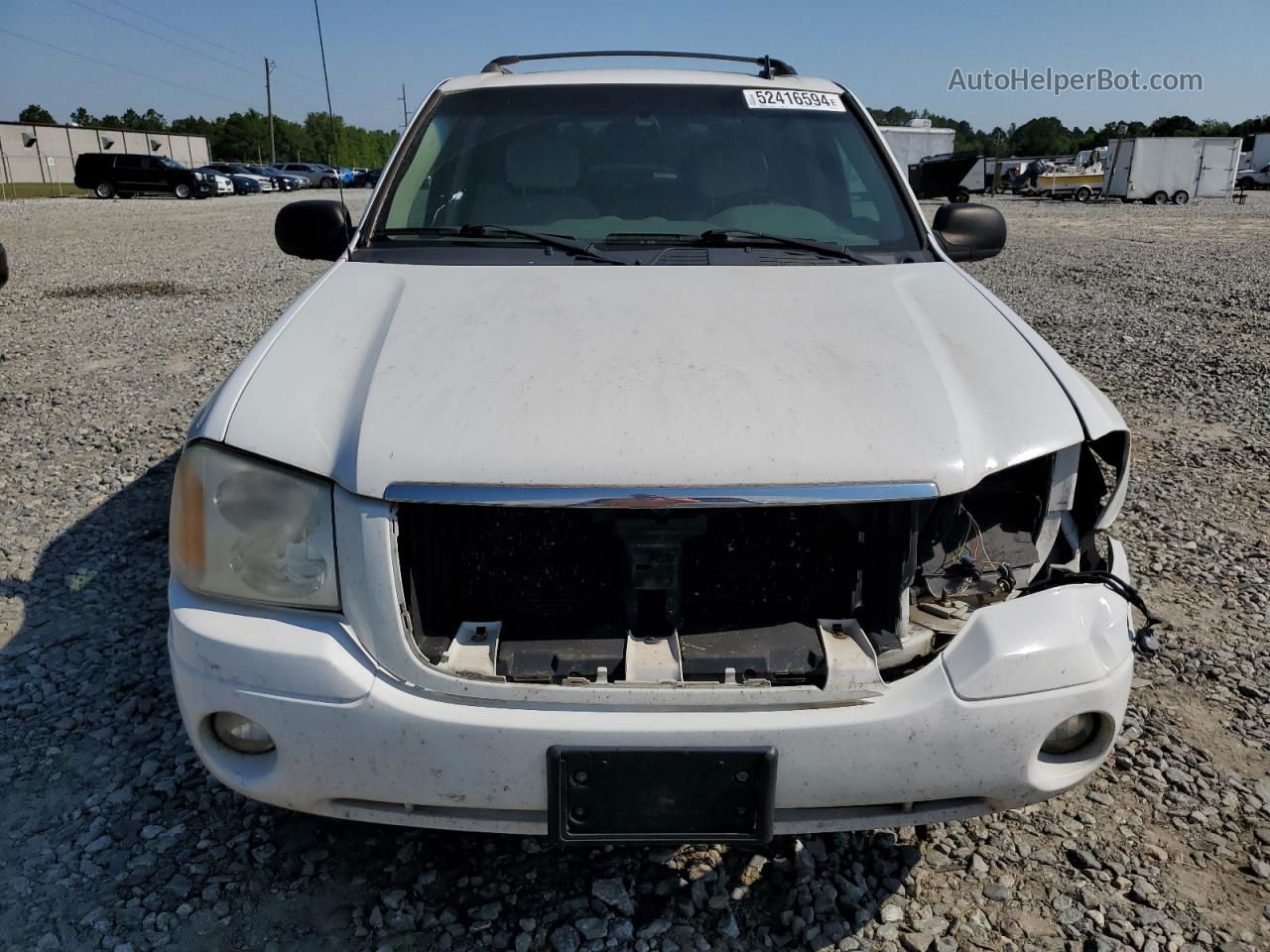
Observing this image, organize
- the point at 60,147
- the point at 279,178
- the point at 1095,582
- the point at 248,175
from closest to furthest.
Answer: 1. the point at 1095,582
2. the point at 248,175
3. the point at 279,178
4. the point at 60,147

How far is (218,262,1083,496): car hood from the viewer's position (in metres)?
1.81

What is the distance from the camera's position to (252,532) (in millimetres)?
1893

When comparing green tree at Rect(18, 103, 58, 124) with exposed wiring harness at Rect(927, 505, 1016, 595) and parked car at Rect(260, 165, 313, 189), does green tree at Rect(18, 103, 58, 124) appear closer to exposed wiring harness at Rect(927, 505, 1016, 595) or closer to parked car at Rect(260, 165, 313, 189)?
parked car at Rect(260, 165, 313, 189)

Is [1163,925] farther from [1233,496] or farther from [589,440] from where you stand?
[1233,496]

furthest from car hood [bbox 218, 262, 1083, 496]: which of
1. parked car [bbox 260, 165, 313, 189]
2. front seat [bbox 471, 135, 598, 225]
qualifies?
parked car [bbox 260, 165, 313, 189]

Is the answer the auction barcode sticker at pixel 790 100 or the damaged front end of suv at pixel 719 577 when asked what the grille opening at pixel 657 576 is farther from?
the auction barcode sticker at pixel 790 100

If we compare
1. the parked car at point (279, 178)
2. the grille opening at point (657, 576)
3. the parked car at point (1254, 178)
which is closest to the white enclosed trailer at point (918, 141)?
the parked car at point (1254, 178)

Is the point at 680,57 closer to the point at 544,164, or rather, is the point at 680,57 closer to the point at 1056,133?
the point at 544,164

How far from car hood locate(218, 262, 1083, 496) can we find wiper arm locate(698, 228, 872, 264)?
0.72 ft

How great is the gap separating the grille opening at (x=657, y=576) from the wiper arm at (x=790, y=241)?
1.17m

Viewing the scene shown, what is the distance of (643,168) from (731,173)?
Result: 12.0 inches

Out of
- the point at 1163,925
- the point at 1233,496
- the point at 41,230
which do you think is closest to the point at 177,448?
the point at 1163,925

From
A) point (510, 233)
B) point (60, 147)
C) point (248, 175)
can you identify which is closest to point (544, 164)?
point (510, 233)

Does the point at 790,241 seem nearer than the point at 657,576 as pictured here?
No
